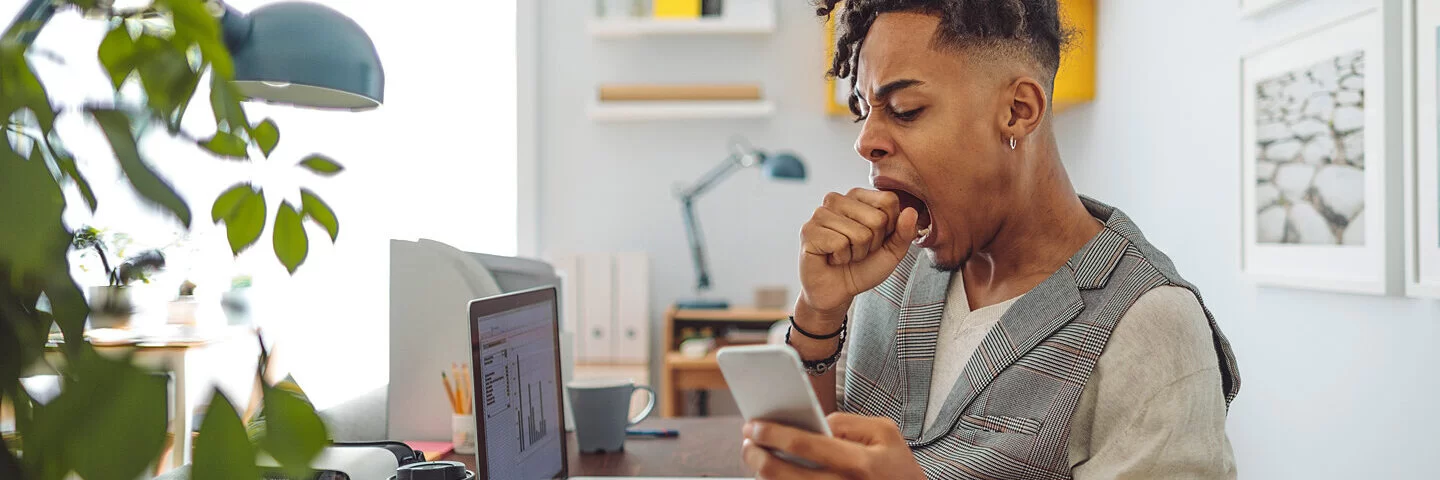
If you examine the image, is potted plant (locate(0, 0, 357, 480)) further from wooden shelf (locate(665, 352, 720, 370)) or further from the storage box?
the storage box

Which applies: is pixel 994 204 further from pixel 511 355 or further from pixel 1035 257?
pixel 511 355

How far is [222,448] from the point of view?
9.9 inches

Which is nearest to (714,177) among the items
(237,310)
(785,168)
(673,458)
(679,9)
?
(785,168)

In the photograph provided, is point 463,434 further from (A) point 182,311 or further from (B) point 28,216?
(A) point 182,311

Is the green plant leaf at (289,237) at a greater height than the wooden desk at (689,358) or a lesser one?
greater

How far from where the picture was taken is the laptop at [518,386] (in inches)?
39.5

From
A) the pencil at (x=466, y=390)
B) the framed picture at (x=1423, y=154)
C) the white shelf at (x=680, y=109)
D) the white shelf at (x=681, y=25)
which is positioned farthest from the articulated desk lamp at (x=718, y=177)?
the pencil at (x=466, y=390)

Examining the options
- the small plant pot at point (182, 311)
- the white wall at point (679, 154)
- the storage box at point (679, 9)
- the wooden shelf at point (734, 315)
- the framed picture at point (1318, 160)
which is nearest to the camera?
the framed picture at point (1318, 160)

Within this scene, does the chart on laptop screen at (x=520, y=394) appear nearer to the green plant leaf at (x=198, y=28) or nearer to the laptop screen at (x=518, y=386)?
the laptop screen at (x=518, y=386)

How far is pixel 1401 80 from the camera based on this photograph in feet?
6.05

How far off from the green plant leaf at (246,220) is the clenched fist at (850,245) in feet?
2.73

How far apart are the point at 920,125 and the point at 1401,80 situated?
1313mm

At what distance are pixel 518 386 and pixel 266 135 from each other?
2.78 feet

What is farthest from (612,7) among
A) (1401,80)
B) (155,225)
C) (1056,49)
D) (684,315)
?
(155,225)
